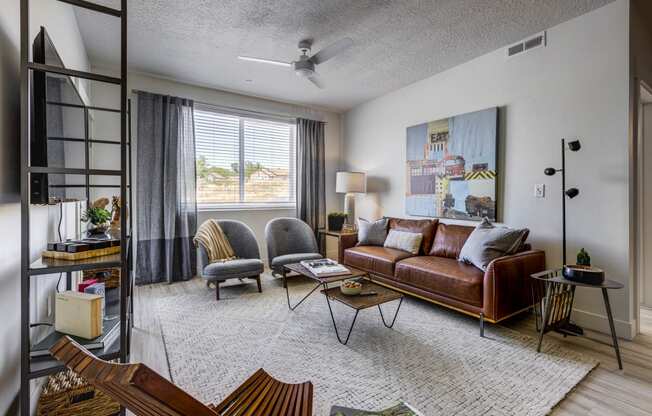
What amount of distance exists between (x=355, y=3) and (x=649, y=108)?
125 inches

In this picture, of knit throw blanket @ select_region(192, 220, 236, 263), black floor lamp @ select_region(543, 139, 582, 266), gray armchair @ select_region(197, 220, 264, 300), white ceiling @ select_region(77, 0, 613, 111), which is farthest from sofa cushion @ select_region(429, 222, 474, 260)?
knit throw blanket @ select_region(192, 220, 236, 263)

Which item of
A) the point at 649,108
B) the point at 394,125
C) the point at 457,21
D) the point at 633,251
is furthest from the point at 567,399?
the point at 394,125

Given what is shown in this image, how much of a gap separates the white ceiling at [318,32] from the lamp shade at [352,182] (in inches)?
55.2

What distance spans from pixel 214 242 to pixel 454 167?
120 inches

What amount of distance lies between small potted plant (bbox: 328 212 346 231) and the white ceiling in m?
2.10

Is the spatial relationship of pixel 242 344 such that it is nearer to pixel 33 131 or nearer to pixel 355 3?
pixel 33 131

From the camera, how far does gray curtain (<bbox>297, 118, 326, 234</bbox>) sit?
5.31 meters

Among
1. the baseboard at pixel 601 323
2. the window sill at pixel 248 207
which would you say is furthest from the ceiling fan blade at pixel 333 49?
the baseboard at pixel 601 323

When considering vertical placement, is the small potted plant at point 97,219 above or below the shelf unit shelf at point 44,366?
above

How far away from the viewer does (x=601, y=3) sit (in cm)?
261

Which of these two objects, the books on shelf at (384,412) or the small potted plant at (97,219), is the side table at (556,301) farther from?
the small potted plant at (97,219)

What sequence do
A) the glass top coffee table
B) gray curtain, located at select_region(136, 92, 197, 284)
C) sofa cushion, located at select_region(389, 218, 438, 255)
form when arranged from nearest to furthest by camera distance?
the glass top coffee table < sofa cushion, located at select_region(389, 218, 438, 255) < gray curtain, located at select_region(136, 92, 197, 284)

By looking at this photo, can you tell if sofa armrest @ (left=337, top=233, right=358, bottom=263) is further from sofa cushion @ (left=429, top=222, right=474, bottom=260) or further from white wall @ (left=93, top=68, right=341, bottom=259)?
white wall @ (left=93, top=68, right=341, bottom=259)

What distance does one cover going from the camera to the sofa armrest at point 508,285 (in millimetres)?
2494
